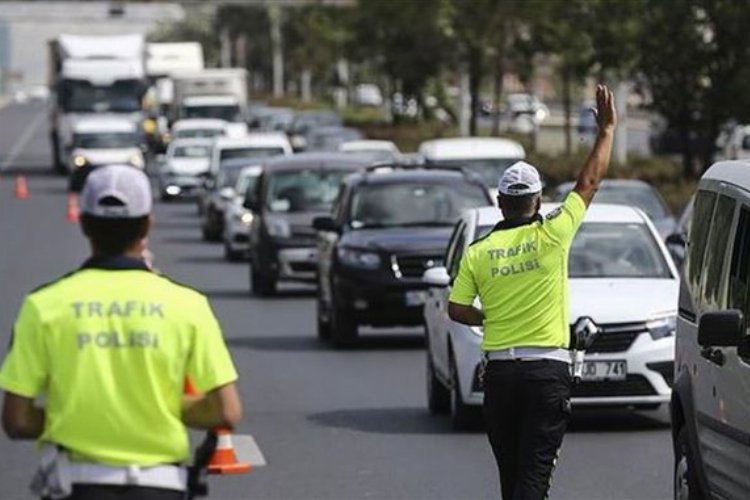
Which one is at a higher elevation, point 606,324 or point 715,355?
point 715,355

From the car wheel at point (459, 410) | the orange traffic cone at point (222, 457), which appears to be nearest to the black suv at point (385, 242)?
the car wheel at point (459, 410)

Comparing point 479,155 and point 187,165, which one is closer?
point 479,155

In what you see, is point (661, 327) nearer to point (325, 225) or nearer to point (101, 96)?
point (325, 225)

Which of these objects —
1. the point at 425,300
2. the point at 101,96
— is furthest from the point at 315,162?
the point at 101,96

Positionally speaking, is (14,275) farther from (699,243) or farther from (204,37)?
(204,37)

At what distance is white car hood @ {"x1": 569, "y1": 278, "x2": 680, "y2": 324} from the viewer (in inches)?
629

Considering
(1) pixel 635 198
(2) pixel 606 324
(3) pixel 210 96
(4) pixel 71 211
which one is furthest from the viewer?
(3) pixel 210 96

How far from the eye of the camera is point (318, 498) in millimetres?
13359

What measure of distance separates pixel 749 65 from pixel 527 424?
29.1 metres

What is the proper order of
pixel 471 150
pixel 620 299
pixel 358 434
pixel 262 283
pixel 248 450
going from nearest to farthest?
1. pixel 248 450
2. pixel 620 299
3. pixel 358 434
4. pixel 262 283
5. pixel 471 150

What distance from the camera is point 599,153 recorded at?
34.8ft

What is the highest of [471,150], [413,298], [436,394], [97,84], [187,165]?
[436,394]

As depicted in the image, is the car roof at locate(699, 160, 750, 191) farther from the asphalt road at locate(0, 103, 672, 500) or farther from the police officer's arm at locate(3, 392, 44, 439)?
the police officer's arm at locate(3, 392, 44, 439)

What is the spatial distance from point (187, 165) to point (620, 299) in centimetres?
4242
